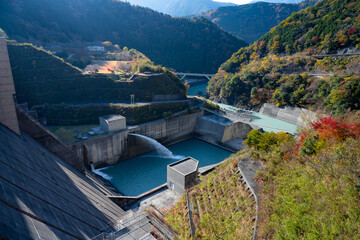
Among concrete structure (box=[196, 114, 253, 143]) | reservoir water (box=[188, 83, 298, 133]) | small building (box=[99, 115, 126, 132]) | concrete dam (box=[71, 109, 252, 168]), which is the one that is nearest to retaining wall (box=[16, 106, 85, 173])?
concrete dam (box=[71, 109, 252, 168])

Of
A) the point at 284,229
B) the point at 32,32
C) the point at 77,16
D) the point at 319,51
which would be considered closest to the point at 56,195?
the point at 284,229

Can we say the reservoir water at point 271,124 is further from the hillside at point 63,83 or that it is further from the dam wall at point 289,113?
the hillside at point 63,83

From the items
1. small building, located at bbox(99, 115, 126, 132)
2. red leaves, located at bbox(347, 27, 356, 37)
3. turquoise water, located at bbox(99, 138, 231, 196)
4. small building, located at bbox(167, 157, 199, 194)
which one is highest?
red leaves, located at bbox(347, 27, 356, 37)

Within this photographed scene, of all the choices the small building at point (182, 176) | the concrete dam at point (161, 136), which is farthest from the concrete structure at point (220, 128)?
the small building at point (182, 176)

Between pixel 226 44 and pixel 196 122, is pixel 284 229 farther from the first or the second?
pixel 226 44

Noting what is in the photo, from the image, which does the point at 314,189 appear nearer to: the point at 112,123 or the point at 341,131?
the point at 341,131

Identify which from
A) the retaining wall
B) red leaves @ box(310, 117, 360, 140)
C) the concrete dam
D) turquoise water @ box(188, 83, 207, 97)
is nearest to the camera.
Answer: red leaves @ box(310, 117, 360, 140)

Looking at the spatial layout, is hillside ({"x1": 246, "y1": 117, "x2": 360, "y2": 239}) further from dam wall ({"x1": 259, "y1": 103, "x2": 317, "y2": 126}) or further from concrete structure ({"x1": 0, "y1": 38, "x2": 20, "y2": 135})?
dam wall ({"x1": 259, "y1": 103, "x2": 317, "y2": 126})

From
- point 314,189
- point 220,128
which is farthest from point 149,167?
point 314,189
